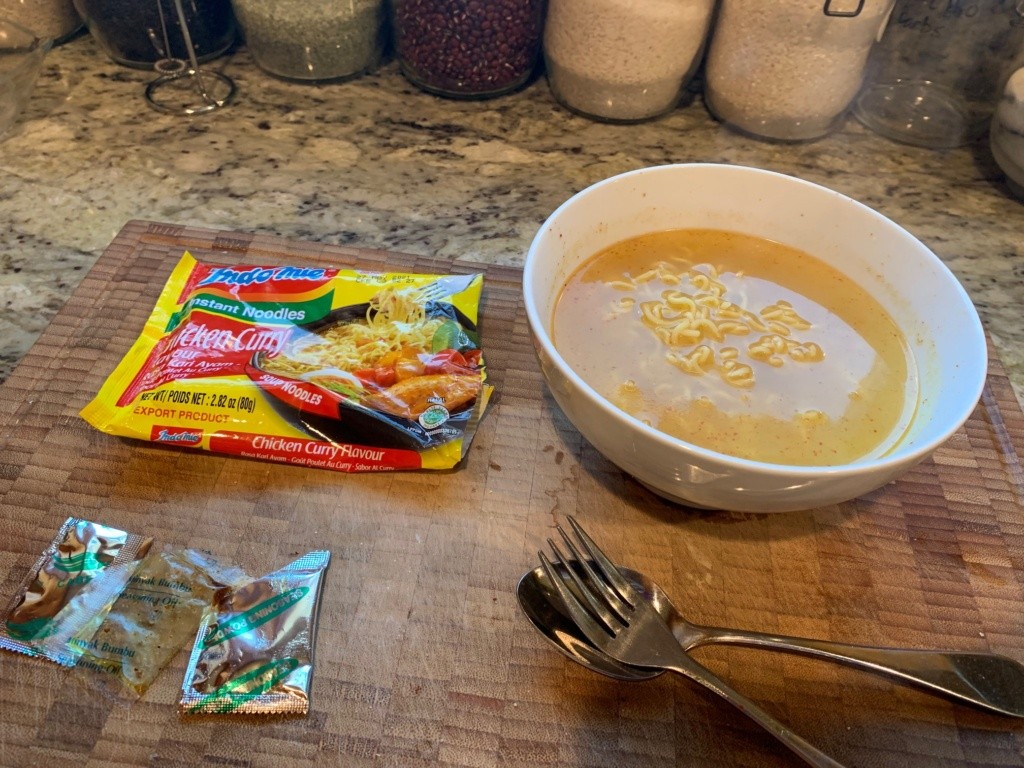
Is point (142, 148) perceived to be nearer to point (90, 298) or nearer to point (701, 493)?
point (90, 298)

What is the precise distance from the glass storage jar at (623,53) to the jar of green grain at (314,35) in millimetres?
407

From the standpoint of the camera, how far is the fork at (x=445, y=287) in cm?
103

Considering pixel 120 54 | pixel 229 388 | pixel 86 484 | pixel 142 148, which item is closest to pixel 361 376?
pixel 229 388

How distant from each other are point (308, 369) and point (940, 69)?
1578 mm

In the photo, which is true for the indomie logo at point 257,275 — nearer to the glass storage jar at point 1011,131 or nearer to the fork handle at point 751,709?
the fork handle at point 751,709

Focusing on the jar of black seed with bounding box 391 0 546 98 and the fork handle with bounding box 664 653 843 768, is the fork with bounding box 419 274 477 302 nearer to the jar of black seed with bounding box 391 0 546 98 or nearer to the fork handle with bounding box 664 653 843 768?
the fork handle with bounding box 664 653 843 768

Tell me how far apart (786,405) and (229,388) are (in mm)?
666

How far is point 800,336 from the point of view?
2.98 feet

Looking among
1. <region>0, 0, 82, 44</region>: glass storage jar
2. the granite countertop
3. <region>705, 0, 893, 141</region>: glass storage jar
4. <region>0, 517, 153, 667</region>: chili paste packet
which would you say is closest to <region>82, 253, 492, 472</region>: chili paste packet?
<region>0, 517, 153, 667</region>: chili paste packet

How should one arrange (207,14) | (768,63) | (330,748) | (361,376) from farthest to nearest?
(207,14) → (768,63) → (361,376) → (330,748)

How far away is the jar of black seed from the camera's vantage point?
1.48 meters

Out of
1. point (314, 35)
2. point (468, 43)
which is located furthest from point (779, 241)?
point (314, 35)

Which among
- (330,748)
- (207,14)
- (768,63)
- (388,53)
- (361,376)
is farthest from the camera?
(388,53)

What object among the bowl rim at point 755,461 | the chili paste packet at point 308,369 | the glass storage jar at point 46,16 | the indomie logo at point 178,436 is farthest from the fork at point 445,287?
the glass storage jar at point 46,16
